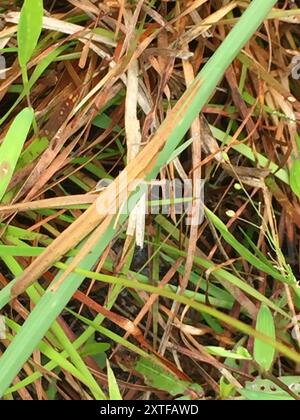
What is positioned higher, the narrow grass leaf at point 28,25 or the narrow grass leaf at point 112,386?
the narrow grass leaf at point 28,25

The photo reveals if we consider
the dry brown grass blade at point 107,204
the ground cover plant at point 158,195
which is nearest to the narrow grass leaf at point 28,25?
the ground cover plant at point 158,195

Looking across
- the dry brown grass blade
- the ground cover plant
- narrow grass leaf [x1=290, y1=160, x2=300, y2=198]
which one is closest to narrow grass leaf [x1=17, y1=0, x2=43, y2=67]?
the ground cover plant

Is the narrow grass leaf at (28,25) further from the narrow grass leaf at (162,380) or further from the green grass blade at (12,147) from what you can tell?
the narrow grass leaf at (162,380)

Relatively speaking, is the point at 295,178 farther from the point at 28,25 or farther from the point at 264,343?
the point at 28,25

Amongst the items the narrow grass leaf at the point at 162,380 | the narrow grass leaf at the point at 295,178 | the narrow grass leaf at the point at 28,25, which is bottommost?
the narrow grass leaf at the point at 162,380

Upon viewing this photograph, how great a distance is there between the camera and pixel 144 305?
77cm

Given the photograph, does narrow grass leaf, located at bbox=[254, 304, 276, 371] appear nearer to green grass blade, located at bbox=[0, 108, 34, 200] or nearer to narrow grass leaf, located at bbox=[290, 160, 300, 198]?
narrow grass leaf, located at bbox=[290, 160, 300, 198]

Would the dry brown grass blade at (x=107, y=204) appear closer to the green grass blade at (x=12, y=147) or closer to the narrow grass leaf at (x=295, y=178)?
the green grass blade at (x=12, y=147)

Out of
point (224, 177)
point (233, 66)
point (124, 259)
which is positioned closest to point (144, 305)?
point (124, 259)

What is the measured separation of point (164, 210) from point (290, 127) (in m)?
0.19

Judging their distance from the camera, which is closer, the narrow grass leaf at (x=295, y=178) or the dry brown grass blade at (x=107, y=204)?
the dry brown grass blade at (x=107, y=204)

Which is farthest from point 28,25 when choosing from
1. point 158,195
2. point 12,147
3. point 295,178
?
point 295,178

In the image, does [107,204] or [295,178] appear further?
[295,178]
